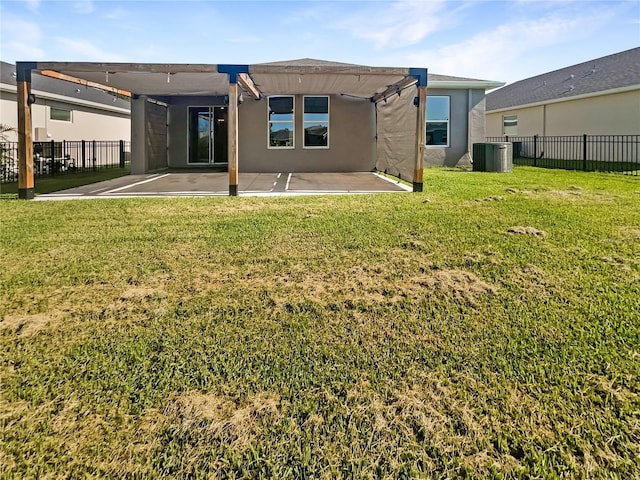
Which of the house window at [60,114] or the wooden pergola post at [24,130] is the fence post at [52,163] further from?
the wooden pergola post at [24,130]

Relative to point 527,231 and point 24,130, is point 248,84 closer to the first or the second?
point 24,130

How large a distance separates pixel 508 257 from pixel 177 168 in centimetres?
1449

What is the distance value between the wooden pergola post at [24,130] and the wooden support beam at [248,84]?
13.1ft

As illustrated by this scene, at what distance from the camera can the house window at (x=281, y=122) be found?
15531 mm

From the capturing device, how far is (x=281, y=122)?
15.7 metres

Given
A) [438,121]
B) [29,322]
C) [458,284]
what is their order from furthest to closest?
1. [438,121]
2. [458,284]
3. [29,322]

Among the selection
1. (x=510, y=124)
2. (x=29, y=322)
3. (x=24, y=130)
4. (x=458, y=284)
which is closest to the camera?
(x=29, y=322)

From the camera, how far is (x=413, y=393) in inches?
102

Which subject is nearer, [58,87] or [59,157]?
[59,157]

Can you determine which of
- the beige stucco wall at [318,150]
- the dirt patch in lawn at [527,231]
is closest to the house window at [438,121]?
the beige stucco wall at [318,150]

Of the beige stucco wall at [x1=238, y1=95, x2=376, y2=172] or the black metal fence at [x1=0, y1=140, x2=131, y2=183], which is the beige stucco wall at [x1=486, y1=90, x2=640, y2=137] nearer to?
the beige stucco wall at [x1=238, y1=95, x2=376, y2=172]

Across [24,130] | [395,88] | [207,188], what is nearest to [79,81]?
[24,130]

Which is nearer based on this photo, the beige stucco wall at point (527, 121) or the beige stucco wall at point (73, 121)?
the beige stucco wall at point (73, 121)

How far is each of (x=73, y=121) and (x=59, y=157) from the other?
10.8 feet
